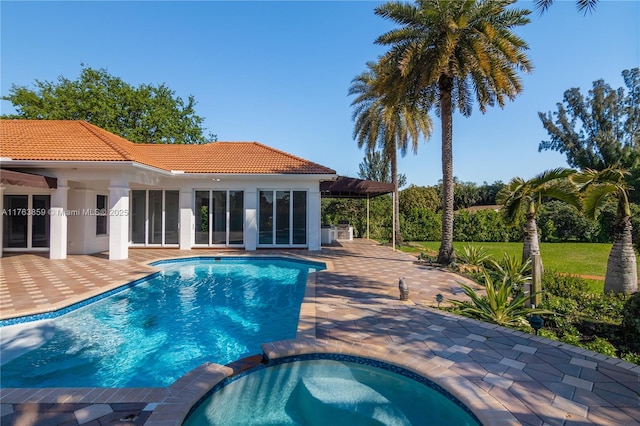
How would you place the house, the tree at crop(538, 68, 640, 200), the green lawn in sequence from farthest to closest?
the tree at crop(538, 68, 640, 200) → the house → the green lawn

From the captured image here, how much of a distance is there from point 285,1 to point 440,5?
6.40 m

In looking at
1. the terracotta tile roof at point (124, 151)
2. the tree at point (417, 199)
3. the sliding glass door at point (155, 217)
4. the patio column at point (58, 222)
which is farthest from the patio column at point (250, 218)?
the tree at point (417, 199)

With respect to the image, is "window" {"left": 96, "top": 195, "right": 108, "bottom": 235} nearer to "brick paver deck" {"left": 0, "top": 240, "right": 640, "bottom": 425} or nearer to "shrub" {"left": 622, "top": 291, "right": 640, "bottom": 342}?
"brick paver deck" {"left": 0, "top": 240, "right": 640, "bottom": 425}

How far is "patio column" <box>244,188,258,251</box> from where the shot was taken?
58.1ft

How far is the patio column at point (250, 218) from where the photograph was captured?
17.7 meters

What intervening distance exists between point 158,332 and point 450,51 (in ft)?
42.6

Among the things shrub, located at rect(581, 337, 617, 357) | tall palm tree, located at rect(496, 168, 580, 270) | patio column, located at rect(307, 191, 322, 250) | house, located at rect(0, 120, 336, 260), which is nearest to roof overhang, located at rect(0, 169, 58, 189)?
house, located at rect(0, 120, 336, 260)

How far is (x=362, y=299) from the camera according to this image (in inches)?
330

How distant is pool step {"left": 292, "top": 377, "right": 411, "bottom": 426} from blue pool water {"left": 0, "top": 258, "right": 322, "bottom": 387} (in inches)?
68.0

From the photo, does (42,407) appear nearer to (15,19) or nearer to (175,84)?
(15,19)

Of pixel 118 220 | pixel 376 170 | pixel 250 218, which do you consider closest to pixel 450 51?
pixel 250 218

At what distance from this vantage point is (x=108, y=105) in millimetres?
32625

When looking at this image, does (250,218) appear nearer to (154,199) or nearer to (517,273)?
(154,199)

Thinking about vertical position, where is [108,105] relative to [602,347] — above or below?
above
